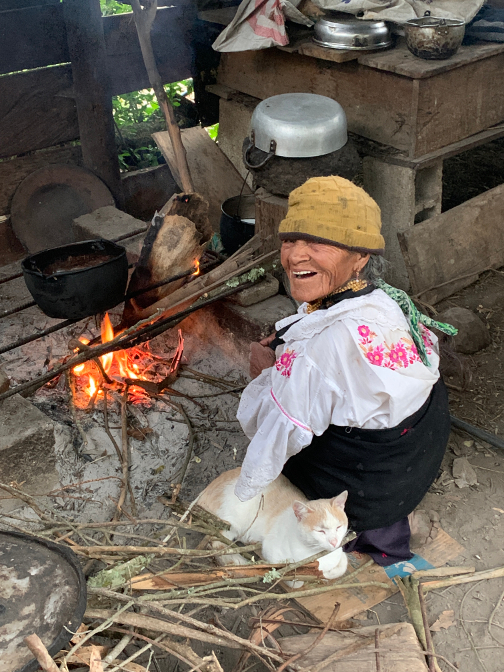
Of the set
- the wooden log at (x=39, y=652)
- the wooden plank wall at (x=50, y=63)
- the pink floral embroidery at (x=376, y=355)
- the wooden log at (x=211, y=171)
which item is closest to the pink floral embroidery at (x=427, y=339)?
the pink floral embroidery at (x=376, y=355)

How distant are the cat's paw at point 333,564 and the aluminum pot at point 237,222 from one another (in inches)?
103

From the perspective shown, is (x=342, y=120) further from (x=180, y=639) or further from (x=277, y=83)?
(x=180, y=639)

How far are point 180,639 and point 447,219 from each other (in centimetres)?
382

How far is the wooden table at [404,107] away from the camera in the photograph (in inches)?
189

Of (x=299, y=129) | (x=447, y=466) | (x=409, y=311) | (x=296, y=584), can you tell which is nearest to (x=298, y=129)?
(x=299, y=129)

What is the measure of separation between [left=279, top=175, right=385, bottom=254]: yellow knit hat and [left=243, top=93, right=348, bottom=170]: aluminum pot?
172 cm

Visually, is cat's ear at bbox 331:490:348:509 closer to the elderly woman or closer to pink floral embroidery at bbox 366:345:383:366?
the elderly woman

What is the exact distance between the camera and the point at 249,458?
2.84m

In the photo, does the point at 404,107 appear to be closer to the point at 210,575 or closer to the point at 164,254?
the point at 164,254

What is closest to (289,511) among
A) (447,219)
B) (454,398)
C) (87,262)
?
(454,398)

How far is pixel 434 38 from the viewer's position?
458cm

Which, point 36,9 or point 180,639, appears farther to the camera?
point 36,9

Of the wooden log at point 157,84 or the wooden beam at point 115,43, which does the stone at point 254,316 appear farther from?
the wooden beam at point 115,43

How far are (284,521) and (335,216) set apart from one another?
1.34 metres
